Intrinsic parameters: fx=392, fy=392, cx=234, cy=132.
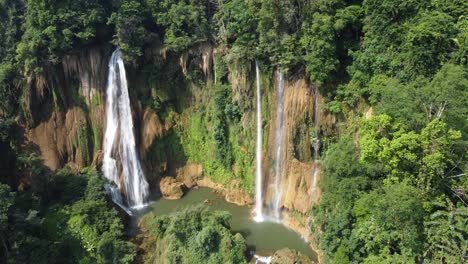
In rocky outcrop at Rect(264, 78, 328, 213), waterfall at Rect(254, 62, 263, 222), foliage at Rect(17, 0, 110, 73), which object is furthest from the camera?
foliage at Rect(17, 0, 110, 73)

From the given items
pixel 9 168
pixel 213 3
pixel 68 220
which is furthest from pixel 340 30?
pixel 9 168

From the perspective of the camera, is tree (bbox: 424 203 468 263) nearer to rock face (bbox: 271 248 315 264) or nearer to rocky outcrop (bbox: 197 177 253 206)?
rock face (bbox: 271 248 315 264)

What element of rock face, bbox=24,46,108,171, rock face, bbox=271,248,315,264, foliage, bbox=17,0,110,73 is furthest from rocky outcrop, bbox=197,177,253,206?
foliage, bbox=17,0,110,73

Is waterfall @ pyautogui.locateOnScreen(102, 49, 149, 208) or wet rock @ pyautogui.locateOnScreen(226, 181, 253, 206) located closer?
wet rock @ pyautogui.locateOnScreen(226, 181, 253, 206)

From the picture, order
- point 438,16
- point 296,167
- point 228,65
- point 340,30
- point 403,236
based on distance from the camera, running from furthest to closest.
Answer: point 228,65 < point 296,167 < point 340,30 < point 438,16 < point 403,236

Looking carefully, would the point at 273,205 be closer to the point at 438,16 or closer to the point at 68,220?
the point at 68,220

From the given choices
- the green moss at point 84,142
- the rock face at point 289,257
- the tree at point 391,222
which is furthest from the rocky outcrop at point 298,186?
the green moss at point 84,142

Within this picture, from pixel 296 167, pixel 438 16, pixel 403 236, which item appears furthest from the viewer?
pixel 296 167
